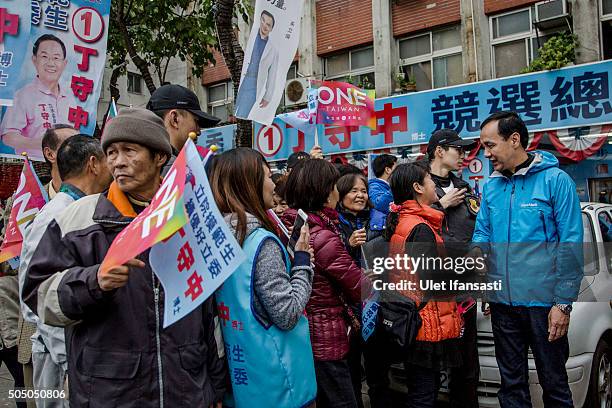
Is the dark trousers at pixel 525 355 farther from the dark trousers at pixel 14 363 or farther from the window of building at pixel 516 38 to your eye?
the window of building at pixel 516 38

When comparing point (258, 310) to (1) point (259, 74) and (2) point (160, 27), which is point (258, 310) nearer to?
(1) point (259, 74)

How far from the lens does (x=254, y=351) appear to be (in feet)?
7.67

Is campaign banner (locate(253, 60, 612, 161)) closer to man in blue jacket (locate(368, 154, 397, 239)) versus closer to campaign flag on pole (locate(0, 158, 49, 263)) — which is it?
man in blue jacket (locate(368, 154, 397, 239))

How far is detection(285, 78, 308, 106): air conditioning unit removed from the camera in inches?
520

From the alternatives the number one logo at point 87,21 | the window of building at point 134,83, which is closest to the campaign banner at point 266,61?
the number one logo at point 87,21

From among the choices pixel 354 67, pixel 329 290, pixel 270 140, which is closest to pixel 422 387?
pixel 329 290

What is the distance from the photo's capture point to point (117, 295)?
1994mm

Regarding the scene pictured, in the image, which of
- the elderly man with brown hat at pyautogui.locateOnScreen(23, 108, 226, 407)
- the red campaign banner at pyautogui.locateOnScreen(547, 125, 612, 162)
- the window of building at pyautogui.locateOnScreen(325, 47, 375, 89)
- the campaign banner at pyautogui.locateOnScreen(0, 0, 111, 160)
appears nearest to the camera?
the elderly man with brown hat at pyautogui.locateOnScreen(23, 108, 226, 407)

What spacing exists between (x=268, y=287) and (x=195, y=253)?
0.55 m

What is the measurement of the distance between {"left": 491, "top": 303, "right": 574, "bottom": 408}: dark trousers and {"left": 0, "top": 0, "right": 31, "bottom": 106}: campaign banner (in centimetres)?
438

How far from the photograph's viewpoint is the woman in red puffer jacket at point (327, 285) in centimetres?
312

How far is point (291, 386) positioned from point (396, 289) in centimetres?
142

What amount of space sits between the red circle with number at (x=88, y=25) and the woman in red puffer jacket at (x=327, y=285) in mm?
3243

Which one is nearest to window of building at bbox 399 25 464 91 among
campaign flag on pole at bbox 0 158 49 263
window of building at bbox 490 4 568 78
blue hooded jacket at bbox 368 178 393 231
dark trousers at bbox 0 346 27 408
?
window of building at bbox 490 4 568 78
